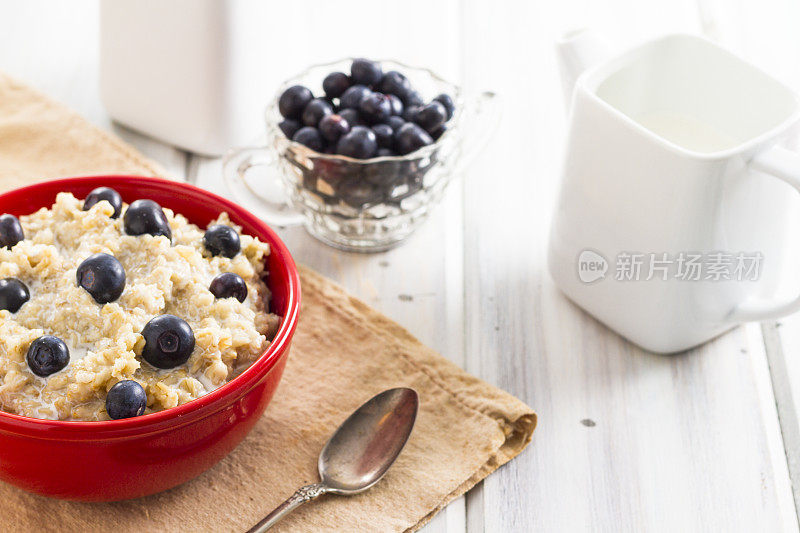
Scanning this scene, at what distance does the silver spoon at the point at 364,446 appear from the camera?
3.26 feet

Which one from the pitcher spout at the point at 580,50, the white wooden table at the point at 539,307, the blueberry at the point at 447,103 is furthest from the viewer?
the blueberry at the point at 447,103

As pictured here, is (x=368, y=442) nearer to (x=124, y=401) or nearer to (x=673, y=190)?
(x=124, y=401)

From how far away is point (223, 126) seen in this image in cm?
142

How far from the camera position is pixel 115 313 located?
0.90m

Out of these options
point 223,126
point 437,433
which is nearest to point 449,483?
point 437,433

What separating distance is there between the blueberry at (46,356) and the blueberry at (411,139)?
524 mm

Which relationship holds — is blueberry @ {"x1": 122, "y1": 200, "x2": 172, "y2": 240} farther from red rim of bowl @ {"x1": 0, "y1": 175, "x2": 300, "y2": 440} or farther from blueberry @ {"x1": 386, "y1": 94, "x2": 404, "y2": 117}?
blueberry @ {"x1": 386, "y1": 94, "x2": 404, "y2": 117}

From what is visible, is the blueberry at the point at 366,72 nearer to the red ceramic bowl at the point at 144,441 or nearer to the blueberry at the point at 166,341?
the red ceramic bowl at the point at 144,441

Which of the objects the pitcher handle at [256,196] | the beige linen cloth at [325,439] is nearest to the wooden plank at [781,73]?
the beige linen cloth at [325,439]

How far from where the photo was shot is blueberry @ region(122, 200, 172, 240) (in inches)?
39.4

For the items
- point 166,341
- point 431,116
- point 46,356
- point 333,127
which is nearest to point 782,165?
point 431,116

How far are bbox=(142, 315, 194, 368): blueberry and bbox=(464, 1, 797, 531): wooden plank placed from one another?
0.36 metres

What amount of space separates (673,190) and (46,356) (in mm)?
669

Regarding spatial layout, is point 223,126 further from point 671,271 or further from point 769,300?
point 769,300
